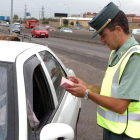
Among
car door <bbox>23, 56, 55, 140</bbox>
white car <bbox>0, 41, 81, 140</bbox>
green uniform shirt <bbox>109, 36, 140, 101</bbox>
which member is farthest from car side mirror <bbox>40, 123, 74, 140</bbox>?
green uniform shirt <bbox>109, 36, 140, 101</bbox>

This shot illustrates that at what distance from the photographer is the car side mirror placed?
1.58 meters

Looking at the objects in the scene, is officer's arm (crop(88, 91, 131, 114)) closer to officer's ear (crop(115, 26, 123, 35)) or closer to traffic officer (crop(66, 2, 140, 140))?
traffic officer (crop(66, 2, 140, 140))

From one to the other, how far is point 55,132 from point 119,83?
64 cm

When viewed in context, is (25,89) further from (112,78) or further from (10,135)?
(112,78)

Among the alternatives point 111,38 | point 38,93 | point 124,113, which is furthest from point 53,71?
point 124,113

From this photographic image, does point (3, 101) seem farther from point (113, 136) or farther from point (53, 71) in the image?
point (53, 71)

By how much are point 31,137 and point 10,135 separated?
0.55 ft

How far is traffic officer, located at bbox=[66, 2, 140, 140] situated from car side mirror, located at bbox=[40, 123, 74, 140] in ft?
1.09

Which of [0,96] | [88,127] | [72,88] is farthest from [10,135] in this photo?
[88,127]

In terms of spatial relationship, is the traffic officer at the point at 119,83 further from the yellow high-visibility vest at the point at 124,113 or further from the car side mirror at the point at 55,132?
the car side mirror at the point at 55,132

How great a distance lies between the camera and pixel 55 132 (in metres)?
1.61

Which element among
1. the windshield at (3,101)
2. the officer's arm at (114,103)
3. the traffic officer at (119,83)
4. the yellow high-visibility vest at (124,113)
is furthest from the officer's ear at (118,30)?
the windshield at (3,101)

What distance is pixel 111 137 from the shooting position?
76.4 inches

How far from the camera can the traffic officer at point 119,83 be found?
168cm
